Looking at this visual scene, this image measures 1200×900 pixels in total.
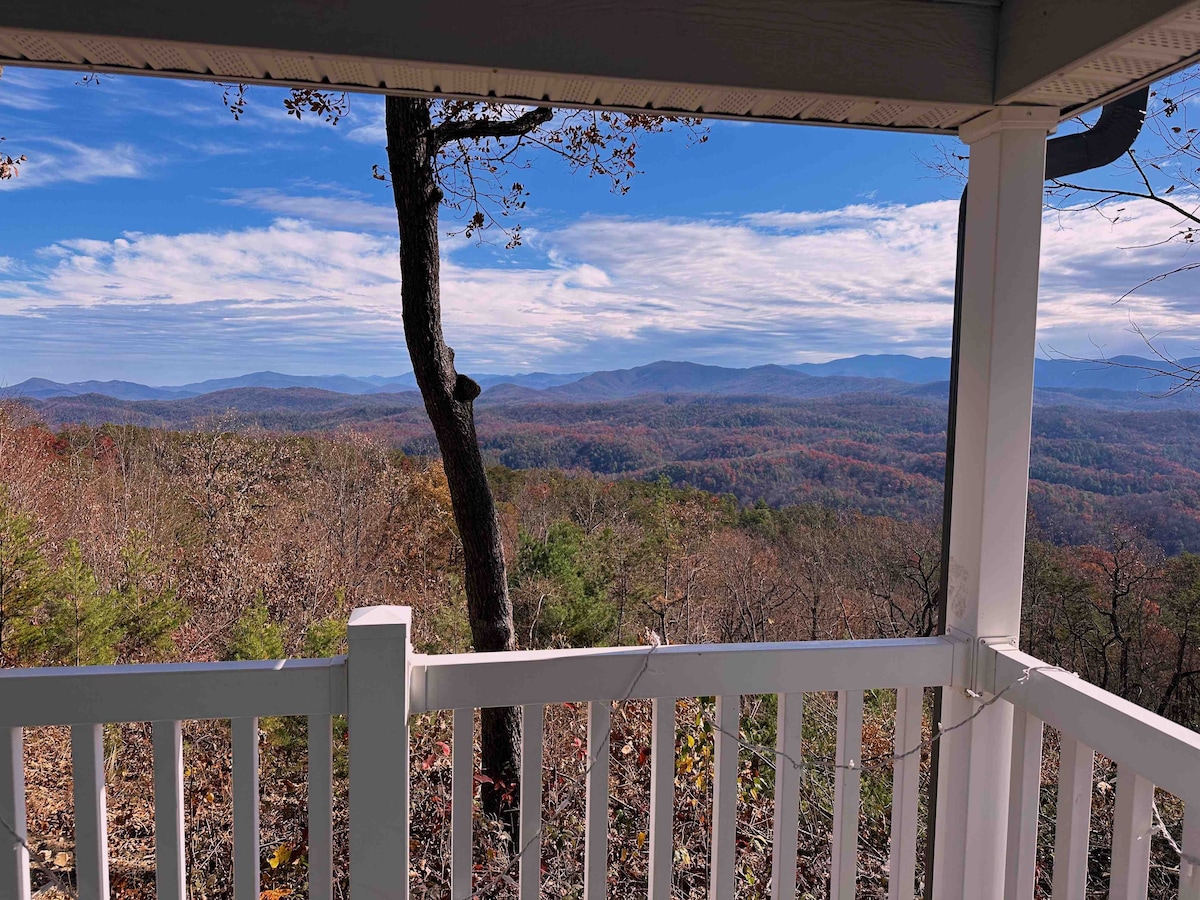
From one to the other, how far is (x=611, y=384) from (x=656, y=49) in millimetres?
7919

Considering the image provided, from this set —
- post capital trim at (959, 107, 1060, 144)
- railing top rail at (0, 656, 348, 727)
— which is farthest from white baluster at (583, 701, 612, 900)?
post capital trim at (959, 107, 1060, 144)

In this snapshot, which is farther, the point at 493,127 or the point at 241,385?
the point at 241,385

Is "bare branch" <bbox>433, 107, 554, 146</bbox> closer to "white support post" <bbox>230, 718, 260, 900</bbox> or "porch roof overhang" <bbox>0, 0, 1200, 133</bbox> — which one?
"porch roof overhang" <bbox>0, 0, 1200, 133</bbox>

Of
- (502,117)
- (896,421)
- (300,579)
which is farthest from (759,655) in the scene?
(300,579)

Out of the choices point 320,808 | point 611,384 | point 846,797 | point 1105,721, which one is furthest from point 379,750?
point 611,384

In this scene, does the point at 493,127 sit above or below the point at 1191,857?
above

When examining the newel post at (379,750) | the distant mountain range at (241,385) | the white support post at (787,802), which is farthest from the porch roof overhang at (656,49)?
the distant mountain range at (241,385)

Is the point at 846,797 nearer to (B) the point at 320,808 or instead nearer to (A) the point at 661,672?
(A) the point at 661,672

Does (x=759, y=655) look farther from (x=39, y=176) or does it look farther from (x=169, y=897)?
(x=39, y=176)

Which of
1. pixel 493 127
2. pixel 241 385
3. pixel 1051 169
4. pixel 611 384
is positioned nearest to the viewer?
pixel 1051 169

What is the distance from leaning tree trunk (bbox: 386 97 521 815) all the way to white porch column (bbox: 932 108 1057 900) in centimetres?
295

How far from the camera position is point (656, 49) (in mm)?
1208

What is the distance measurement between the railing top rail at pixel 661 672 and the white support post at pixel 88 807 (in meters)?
0.47

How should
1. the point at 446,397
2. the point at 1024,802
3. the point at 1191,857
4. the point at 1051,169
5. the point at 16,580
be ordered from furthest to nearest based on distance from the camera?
the point at 16,580 → the point at 446,397 → the point at 1051,169 → the point at 1024,802 → the point at 1191,857
